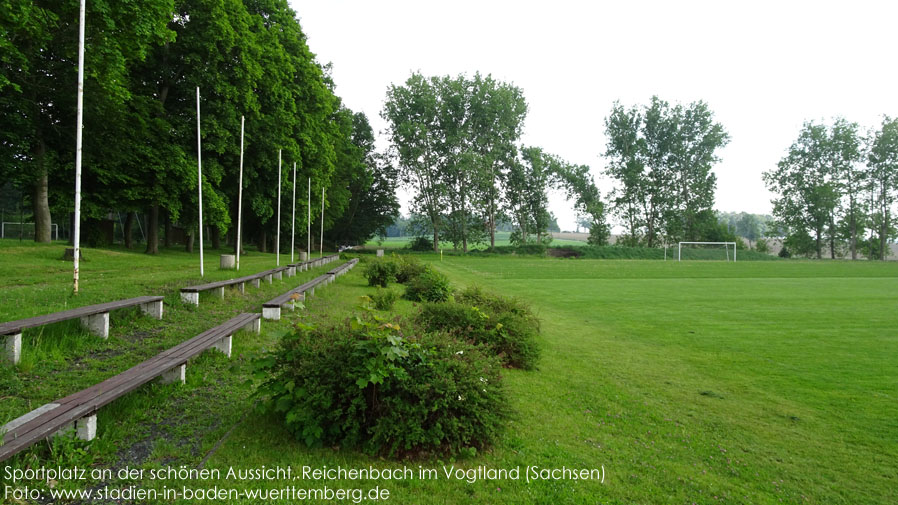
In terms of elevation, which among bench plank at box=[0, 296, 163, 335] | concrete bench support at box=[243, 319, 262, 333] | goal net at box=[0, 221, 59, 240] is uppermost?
goal net at box=[0, 221, 59, 240]

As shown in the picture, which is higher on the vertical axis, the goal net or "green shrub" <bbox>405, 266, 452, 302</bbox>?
the goal net

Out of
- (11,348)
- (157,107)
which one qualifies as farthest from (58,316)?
(157,107)

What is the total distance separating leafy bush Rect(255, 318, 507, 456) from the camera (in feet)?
11.4

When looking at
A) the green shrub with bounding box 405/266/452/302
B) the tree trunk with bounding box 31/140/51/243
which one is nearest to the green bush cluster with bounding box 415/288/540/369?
the green shrub with bounding box 405/266/452/302

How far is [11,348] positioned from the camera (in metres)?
4.33

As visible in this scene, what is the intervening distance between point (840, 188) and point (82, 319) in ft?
266

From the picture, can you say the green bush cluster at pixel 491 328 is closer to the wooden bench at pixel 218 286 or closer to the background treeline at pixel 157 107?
the wooden bench at pixel 218 286

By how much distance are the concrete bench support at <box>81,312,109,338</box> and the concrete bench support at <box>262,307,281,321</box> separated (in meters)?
2.43

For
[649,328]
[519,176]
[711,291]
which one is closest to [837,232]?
[519,176]

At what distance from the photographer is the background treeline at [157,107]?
1651 centimetres

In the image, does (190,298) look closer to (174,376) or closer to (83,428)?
(174,376)

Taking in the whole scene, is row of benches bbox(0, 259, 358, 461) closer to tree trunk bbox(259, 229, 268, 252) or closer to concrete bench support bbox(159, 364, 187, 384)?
concrete bench support bbox(159, 364, 187, 384)

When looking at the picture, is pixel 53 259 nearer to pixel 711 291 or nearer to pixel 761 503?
pixel 761 503

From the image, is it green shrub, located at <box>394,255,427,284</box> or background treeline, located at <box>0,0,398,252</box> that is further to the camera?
green shrub, located at <box>394,255,427,284</box>
